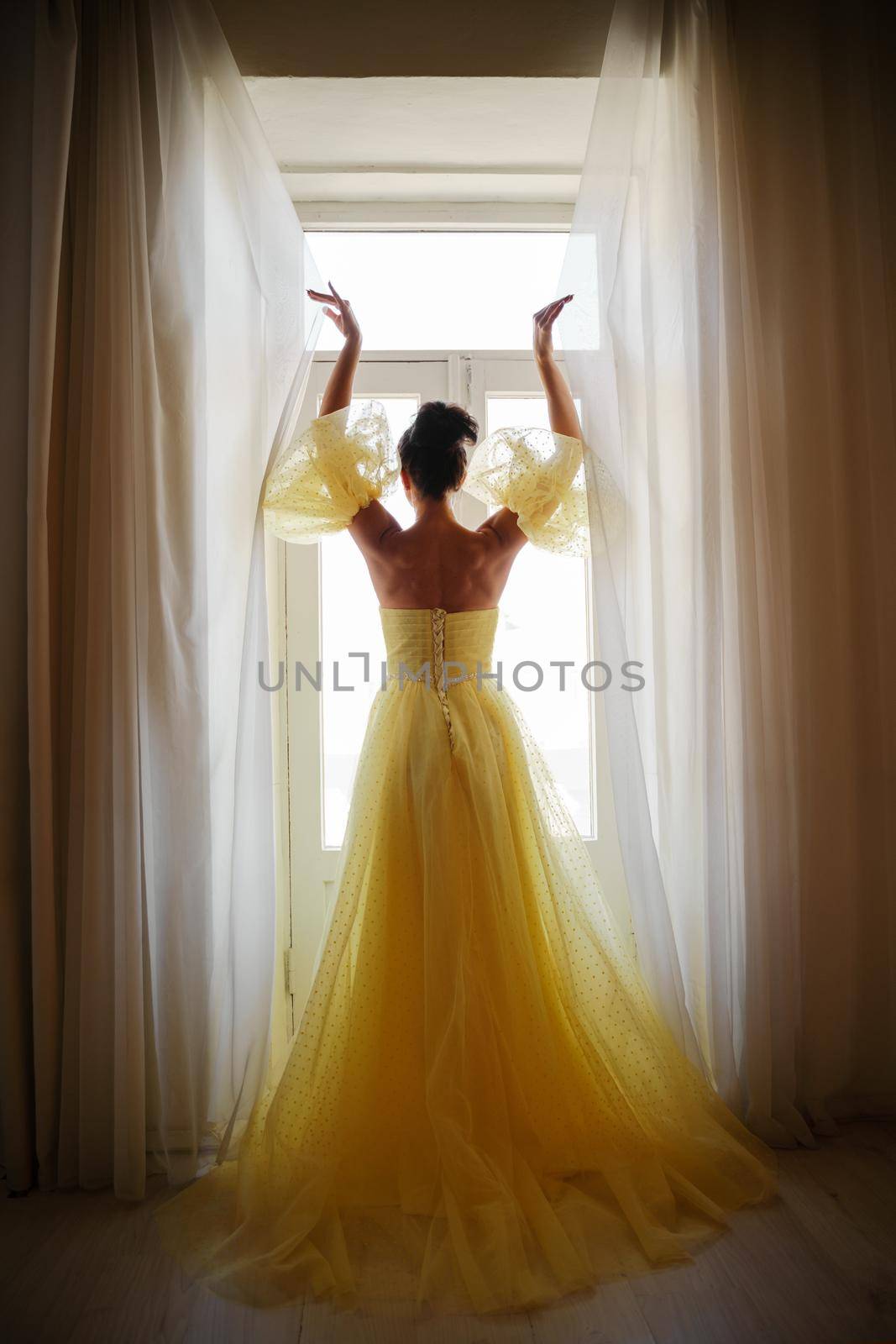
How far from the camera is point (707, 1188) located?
5.19 feet

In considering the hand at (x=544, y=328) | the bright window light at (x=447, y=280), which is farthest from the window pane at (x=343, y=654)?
the hand at (x=544, y=328)

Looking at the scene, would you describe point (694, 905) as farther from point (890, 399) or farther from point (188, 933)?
point (890, 399)

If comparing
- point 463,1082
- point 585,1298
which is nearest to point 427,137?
point 463,1082

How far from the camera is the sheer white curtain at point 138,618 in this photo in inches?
66.6

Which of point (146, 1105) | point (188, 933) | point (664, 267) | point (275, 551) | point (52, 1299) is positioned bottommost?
point (52, 1299)

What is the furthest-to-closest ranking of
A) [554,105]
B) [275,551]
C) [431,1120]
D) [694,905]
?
[275,551] < [554,105] < [694,905] < [431,1120]

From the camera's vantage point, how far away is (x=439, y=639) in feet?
5.96

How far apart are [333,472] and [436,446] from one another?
24cm

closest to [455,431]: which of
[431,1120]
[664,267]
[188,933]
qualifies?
[664,267]

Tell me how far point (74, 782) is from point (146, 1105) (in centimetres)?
71

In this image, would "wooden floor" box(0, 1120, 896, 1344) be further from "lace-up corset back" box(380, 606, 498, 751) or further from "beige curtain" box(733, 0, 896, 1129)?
"lace-up corset back" box(380, 606, 498, 751)

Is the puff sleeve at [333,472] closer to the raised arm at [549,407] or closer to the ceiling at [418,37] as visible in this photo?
the raised arm at [549,407]

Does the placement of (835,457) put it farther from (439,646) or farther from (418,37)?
(418,37)

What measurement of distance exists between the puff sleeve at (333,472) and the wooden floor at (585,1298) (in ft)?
4.72
